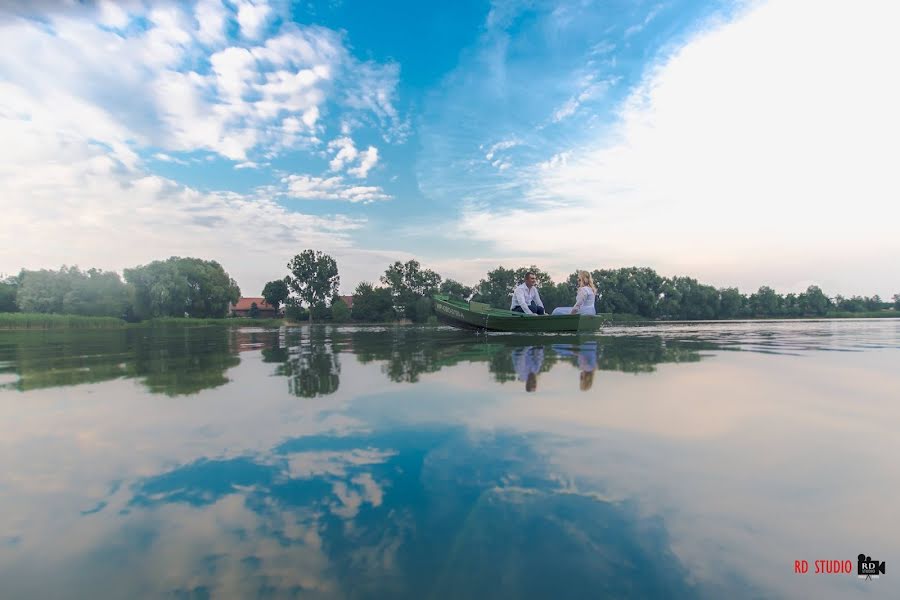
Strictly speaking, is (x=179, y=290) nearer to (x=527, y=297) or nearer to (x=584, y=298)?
(x=527, y=297)

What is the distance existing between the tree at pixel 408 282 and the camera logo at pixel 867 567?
81.8 meters

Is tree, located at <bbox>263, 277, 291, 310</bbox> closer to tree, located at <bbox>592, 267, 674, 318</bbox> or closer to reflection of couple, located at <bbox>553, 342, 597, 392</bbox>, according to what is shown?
tree, located at <bbox>592, 267, 674, 318</bbox>

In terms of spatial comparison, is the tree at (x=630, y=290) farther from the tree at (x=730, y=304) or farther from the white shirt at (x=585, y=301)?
the white shirt at (x=585, y=301)

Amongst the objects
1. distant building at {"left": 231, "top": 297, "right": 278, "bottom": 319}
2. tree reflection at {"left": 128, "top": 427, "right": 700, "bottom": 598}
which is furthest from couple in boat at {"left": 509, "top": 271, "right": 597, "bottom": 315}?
distant building at {"left": 231, "top": 297, "right": 278, "bottom": 319}

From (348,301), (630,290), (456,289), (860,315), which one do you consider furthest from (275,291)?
(860,315)

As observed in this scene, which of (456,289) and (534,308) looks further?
(456,289)

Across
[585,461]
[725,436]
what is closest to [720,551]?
[585,461]

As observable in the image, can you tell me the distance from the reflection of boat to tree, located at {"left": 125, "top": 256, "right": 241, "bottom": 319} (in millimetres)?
49033

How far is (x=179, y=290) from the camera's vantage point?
52.9m

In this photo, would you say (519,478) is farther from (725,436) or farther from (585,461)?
(725,436)

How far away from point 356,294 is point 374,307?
22.4 feet

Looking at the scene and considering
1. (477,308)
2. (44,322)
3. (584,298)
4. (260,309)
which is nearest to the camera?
(584,298)

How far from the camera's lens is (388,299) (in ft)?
276

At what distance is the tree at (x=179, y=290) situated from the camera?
51.8 metres
